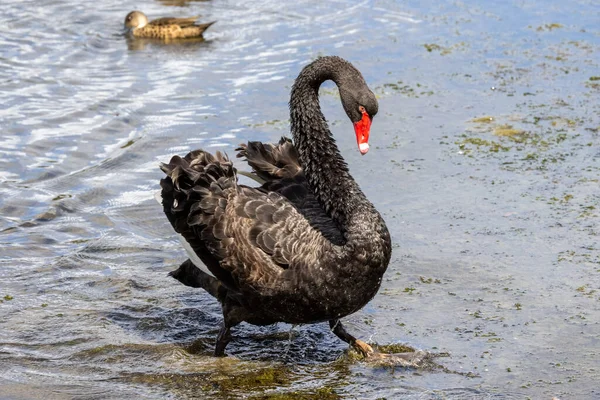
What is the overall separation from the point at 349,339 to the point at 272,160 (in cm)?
114

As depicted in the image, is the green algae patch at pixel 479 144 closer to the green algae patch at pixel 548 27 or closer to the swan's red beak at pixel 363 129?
the swan's red beak at pixel 363 129

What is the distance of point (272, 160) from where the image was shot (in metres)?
5.53

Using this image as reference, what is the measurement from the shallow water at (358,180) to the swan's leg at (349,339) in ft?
0.29

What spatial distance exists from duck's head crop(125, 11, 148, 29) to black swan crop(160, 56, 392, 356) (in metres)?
6.59

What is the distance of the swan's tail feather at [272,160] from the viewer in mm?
5449

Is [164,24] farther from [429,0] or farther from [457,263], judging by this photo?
[457,263]

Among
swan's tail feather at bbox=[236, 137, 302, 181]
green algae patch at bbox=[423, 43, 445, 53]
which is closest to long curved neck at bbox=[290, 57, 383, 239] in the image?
swan's tail feather at bbox=[236, 137, 302, 181]

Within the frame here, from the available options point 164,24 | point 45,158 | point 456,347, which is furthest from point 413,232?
point 164,24

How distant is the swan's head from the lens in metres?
4.97

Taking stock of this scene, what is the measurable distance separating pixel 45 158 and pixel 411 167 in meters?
3.04

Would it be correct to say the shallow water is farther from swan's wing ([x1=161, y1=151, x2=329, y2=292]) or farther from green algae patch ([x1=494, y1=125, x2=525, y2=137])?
swan's wing ([x1=161, y1=151, x2=329, y2=292])

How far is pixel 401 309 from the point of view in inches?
218

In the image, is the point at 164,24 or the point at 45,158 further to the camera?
the point at 164,24

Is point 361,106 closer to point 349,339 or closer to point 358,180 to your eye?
point 349,339
